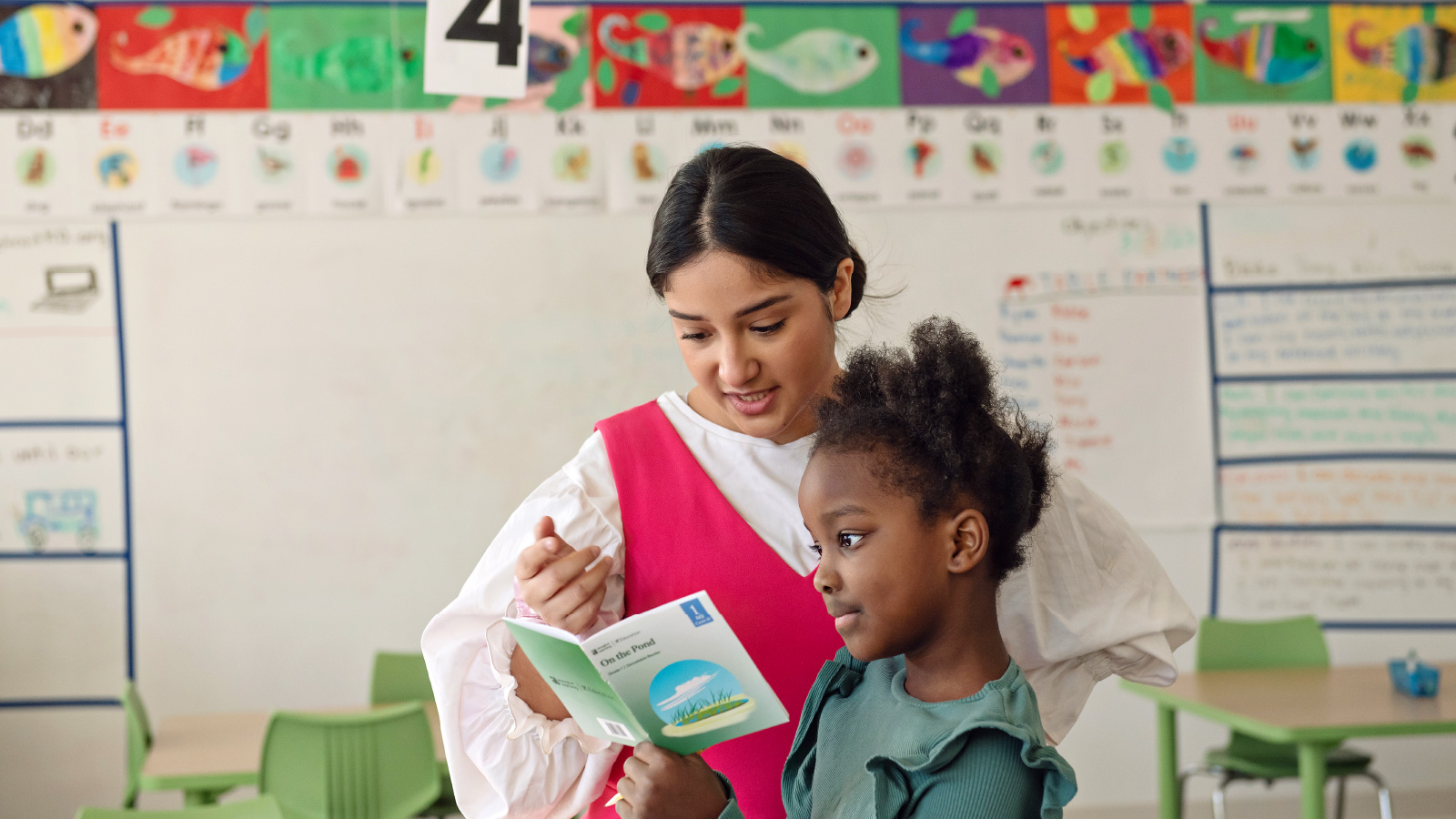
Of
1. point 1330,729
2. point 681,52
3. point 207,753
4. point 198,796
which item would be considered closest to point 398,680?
point 207,753

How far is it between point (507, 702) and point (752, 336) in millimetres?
464

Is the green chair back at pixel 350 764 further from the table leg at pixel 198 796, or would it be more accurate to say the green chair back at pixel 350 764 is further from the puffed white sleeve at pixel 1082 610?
the puffed white sleeve at pixel 1082 610

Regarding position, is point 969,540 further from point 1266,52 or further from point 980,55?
point 1266,52

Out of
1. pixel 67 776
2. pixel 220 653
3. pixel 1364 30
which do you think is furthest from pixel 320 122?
pixel 1364 30

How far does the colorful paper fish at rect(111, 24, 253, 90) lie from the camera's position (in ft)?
12.3

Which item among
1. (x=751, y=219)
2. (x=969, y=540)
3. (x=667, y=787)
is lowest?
(x=667, y=787)

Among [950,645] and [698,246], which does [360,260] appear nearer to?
[698,246]

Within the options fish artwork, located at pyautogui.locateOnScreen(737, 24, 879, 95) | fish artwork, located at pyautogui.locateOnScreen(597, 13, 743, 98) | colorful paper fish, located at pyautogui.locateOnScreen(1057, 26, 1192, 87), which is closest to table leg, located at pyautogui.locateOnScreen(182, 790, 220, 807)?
fish artwork, located at pyautogui.locateOnScreen(597, 13, 743, 98)

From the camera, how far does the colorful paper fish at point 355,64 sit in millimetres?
3791

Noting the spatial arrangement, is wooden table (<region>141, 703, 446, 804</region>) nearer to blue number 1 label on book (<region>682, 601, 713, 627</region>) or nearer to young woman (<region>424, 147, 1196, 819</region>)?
young woman (<region>424, 147, 1196, 819</region>)

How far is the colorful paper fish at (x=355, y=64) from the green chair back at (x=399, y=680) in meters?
1.88

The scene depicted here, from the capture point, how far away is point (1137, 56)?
161 inches

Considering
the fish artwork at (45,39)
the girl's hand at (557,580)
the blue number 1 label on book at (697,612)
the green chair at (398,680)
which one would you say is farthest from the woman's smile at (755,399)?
the fish artwork at (45,39)

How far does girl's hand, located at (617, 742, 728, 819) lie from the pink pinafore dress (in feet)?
0.66
